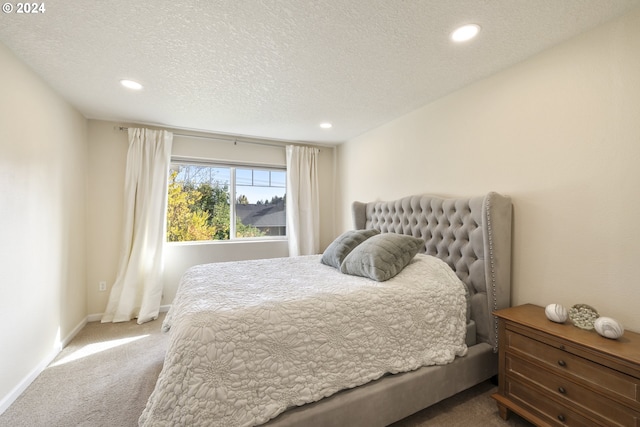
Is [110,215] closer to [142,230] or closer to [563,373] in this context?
[142,230]

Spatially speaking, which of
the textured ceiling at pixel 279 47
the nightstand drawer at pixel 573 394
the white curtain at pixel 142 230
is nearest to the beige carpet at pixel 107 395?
the nightstand drawer at pixel 573 394

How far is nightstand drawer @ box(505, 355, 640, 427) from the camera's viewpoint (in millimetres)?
1151

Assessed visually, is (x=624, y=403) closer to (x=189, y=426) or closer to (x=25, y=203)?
(x=189, y=426)

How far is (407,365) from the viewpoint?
1.58 m

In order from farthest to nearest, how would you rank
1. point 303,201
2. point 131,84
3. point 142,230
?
1. point 303,201
2. point 142,230
3. point 131,84

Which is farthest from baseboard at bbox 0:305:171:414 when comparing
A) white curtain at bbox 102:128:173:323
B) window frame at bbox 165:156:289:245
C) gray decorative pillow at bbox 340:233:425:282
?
gray decorative pillow at bbox 340:233:425:282

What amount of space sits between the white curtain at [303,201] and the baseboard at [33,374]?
8.38 feet

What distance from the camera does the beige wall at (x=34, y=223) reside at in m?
1.71

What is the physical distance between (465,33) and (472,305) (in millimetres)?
1887

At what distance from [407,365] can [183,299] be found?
4.78 ft

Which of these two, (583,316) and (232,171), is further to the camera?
(232,171)

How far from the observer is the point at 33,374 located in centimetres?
197

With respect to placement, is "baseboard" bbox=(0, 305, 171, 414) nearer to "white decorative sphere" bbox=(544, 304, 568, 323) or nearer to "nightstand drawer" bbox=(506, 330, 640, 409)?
"nightstand drawer" bbox=(506, 330, 640, 409)

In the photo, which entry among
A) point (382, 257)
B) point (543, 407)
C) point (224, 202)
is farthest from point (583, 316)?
point (224, 202)
